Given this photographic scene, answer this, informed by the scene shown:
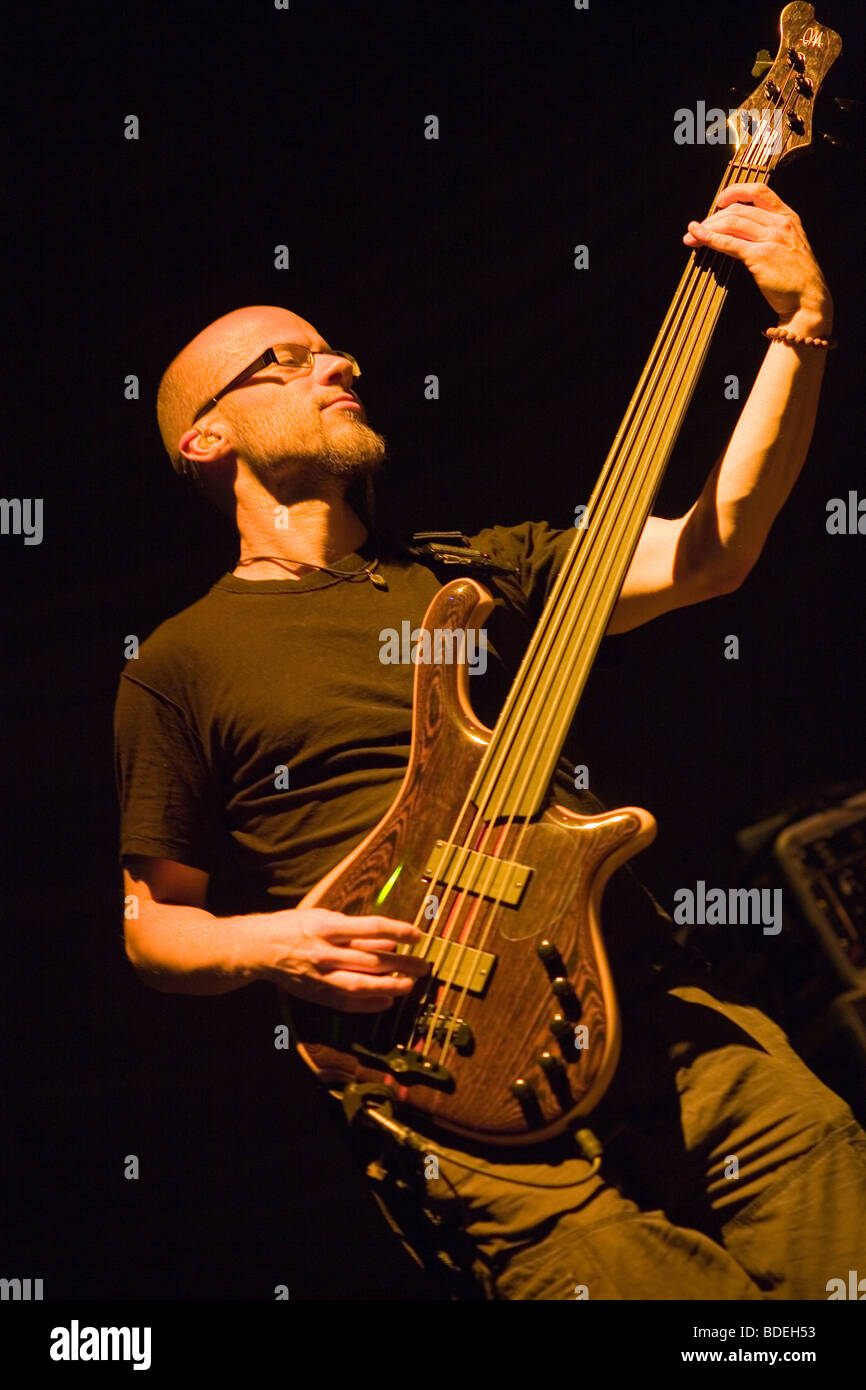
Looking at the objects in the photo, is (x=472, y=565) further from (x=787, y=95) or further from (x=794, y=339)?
(x=787, y=95)

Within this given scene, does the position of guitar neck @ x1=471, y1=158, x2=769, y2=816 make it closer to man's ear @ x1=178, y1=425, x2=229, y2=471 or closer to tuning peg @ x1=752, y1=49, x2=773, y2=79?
tuning peg @ x1=752, y1=49, x2=773, y2=79

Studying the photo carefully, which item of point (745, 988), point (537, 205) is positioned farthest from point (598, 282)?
point (745, 988)

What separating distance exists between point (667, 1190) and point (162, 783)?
114cm

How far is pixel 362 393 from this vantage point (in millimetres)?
3127

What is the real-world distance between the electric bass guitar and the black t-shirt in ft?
0.59

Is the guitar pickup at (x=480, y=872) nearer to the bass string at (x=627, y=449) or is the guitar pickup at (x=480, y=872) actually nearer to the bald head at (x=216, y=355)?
the bass string at (x=627, y=449)

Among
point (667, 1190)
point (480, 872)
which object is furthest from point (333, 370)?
point (667, 1190)

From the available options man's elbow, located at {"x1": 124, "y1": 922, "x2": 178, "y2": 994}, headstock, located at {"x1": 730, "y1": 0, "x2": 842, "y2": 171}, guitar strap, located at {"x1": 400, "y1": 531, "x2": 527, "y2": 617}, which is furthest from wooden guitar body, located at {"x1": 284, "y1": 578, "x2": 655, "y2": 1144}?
headstock, located at {"x1": 730, "y1": 0, "x2": 842, "y2": 171}

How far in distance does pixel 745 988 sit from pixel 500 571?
1.09 meters

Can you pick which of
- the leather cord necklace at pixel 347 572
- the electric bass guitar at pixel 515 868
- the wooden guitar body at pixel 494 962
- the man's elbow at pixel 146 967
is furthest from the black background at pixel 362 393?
the wooden guitar body at pixel 494 962

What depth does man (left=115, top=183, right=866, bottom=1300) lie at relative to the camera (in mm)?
1883

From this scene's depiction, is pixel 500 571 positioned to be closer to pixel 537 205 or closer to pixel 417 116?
pixel 537 205

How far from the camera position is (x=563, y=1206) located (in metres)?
1.86

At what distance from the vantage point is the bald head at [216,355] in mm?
2668
